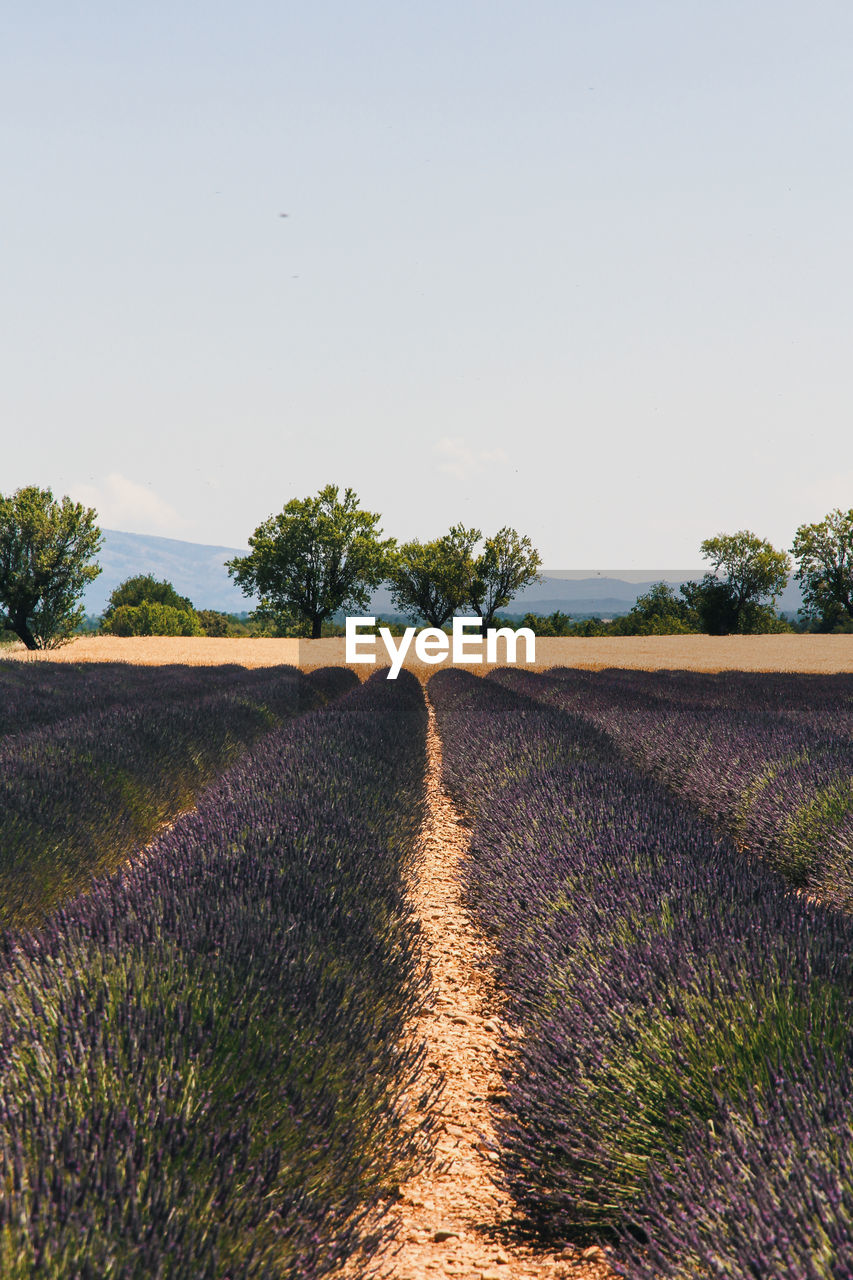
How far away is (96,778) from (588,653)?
26.8 m

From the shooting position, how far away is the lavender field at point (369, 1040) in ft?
4.11

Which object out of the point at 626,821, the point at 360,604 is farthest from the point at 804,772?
the point at 360,604

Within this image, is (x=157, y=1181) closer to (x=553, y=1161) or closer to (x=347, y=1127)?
(x=347, y=1127)

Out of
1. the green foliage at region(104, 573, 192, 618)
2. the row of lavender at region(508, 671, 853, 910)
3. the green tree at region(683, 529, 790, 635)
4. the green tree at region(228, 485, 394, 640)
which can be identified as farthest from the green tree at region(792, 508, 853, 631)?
the green foliage at region(104, 573, 192, 618)

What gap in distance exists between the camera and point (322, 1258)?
1.40 metres

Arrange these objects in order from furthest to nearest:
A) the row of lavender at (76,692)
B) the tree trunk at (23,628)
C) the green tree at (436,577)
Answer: the green tree at (436,577), the tree trunk at (23,628), the row of lavender at (76,692)

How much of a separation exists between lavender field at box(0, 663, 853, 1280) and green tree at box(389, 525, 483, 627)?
4984 centimetres

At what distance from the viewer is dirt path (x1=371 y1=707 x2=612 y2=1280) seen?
5.75 feet

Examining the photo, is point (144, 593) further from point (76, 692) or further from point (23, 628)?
point (76, 692)

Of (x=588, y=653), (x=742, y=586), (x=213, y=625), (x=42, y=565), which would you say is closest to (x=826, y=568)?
(x=742, y=586)

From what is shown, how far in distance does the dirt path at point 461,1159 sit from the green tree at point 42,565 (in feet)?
105

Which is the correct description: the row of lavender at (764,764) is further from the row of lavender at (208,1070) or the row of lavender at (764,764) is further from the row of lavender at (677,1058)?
the row of lavender at (208,1070)

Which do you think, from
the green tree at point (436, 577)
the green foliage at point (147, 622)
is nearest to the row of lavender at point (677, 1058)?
the green tree at point (436, 577)

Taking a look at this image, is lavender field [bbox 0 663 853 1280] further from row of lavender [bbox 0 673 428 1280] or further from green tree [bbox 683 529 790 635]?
green tree [bbox 683 529 790 635]
